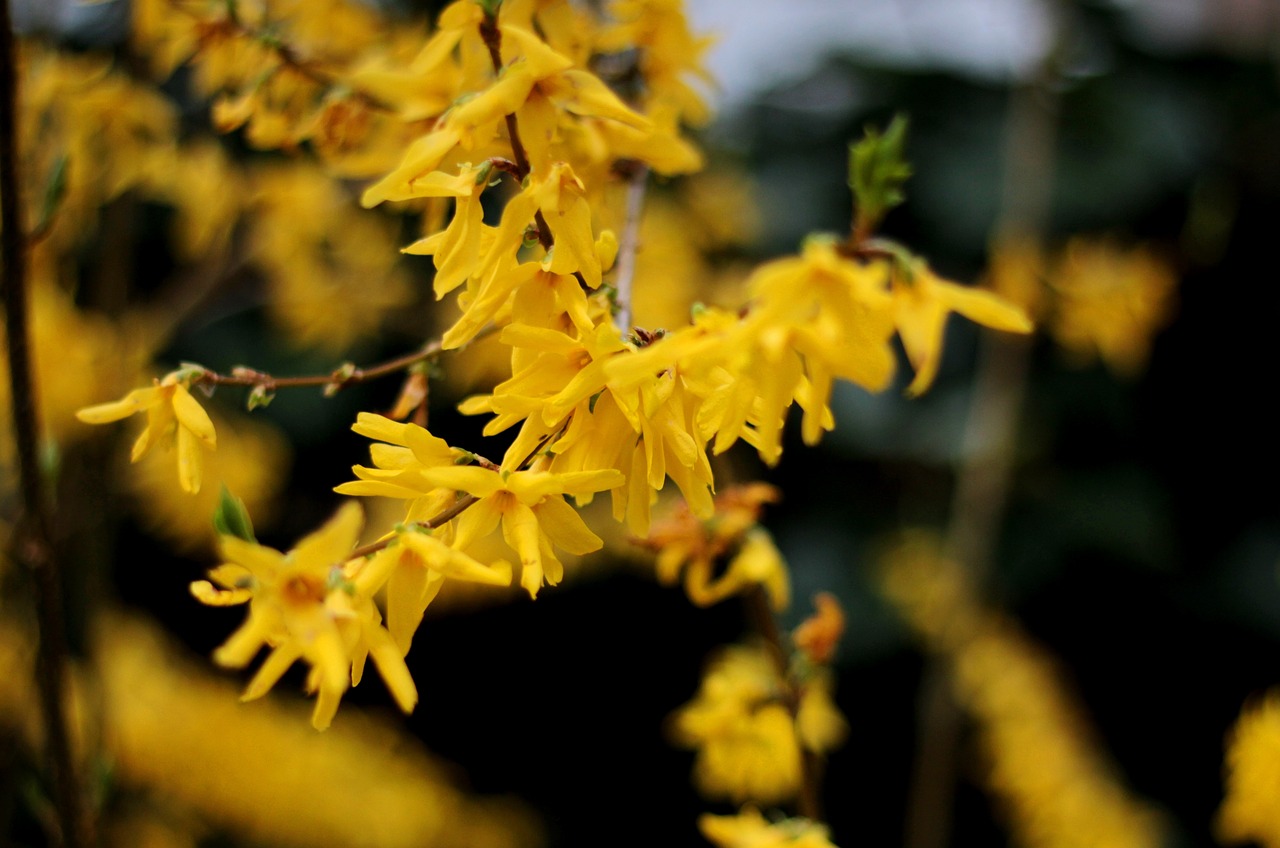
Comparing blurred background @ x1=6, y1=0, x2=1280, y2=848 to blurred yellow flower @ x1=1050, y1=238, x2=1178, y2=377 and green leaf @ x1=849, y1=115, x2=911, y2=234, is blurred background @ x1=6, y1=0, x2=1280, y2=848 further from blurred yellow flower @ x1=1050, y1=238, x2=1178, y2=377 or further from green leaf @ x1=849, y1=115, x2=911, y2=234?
green leaf @ x1=849, y1=115, x2=911, y2=234

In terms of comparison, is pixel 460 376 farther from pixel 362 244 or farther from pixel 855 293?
pixel 855 293

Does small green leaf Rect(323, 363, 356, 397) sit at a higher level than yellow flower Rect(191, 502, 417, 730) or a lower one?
higher

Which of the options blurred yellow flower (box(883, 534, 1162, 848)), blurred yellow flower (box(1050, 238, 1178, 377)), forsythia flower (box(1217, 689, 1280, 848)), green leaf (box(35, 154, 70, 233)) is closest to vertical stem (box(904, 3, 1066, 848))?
blurred yellow flower (box(883, 534, 1162, 848))

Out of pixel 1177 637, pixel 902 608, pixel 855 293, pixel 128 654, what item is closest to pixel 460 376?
pixel 128 654

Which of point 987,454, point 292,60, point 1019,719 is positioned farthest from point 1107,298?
point 292,60

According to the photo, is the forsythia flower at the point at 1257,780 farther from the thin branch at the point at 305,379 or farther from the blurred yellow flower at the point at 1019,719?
the thin branch at the point at 305,379

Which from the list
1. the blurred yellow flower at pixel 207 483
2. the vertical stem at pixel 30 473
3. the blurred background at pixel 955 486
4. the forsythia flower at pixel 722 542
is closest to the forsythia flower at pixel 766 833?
the forsythia flower at pixel 722 542

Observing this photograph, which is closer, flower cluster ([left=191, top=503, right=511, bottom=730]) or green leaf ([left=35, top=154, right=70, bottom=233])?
flower cluster ([left=191, top=503, right=511, bottom=730])
